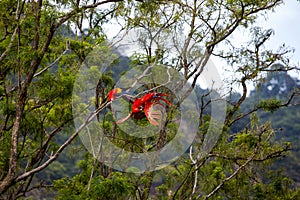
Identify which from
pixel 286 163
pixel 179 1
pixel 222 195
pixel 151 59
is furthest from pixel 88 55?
pixel 286 163

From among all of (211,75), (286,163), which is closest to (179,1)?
(211,75)

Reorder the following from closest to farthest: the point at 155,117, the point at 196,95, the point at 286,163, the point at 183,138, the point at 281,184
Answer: the point at 155,117 → the point at 183,138 → the point at 196,95 → the point at 281,184 → the point at 286,163

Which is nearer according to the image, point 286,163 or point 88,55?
point 88,55

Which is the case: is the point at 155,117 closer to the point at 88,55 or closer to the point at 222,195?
the point at 88,55

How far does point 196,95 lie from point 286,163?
8430 mm

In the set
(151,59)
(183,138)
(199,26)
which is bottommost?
(183,138)

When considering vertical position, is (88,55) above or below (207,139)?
above

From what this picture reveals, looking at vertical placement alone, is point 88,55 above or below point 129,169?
above

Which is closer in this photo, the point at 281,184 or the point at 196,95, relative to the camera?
the point at 196,95

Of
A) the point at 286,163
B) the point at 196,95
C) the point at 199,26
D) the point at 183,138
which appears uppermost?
the point at 199,26

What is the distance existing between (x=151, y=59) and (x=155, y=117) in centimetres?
82

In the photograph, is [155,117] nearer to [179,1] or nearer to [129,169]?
[129,169]

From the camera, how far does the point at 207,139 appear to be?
13.5ft

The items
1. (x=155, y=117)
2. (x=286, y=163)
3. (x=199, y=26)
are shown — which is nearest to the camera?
(x=155, y=117)
